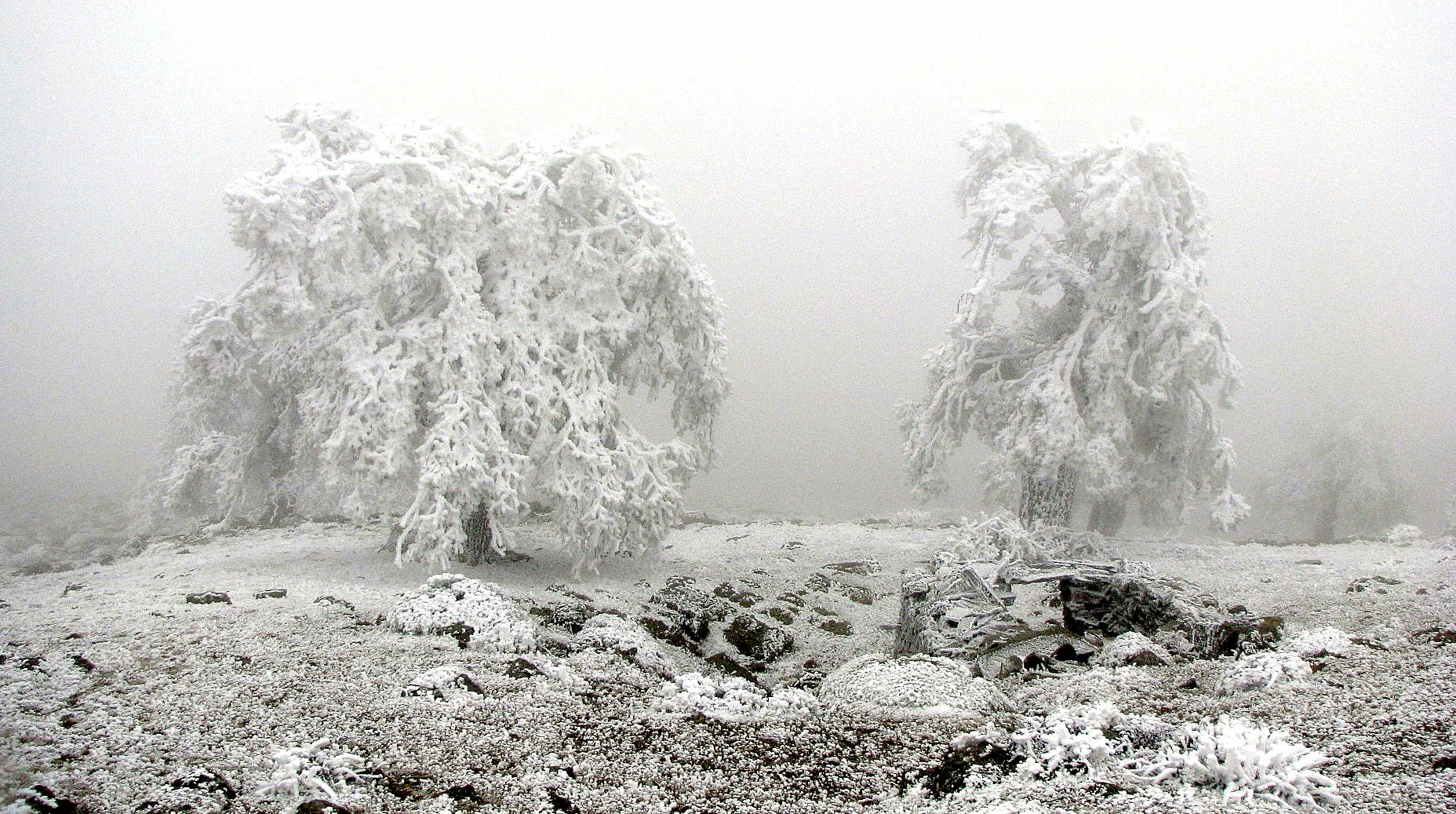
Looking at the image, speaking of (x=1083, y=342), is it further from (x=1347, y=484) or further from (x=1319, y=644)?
(x=1347, y=484)

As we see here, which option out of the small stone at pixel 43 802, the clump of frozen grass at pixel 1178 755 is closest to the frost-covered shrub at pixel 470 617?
the small stone at pixel 43 802

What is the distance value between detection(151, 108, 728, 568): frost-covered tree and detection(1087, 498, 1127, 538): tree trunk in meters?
10.6

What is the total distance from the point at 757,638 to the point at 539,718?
485cm

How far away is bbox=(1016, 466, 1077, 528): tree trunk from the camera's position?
620 inches

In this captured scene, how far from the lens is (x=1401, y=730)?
4277 mm

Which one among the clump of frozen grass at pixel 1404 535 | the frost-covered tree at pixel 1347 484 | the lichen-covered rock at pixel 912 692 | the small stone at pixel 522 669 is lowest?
the small stone at pixel 522 669

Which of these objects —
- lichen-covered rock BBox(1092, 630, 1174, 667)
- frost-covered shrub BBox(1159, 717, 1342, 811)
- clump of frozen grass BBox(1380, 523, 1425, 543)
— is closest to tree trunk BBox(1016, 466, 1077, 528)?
clump of frozen grass BBox(1380, 523, 1425, 543)

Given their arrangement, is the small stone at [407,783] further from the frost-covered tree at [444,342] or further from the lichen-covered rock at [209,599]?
the frost-covered tree at [444,342]

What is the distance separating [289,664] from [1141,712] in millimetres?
6788

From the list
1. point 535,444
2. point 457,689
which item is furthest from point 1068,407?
point 457,689

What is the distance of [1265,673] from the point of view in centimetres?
545

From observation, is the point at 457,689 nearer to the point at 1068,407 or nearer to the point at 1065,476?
the point at 1068,407

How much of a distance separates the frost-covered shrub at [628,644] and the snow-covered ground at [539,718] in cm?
6

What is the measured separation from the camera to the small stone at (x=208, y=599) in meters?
8.68
